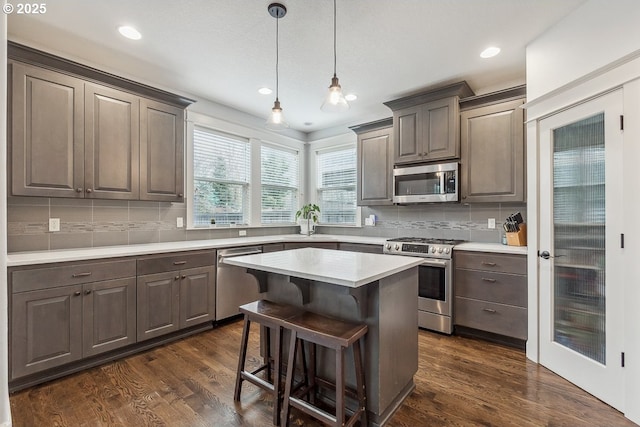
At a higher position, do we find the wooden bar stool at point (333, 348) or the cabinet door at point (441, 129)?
the cabinet door at point (441, 129)

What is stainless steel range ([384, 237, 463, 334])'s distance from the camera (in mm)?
3125

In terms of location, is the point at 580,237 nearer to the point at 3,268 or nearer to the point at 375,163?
the point at 375,163

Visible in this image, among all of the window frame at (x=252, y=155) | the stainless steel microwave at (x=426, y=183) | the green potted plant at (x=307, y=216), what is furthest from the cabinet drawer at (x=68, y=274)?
the stainless steel microwave at (x=426, y=183)

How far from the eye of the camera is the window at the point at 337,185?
15.8ft

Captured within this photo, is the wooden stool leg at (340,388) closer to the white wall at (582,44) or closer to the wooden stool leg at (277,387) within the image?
the wooden stool leg at (277,387)

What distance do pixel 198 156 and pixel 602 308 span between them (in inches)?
164

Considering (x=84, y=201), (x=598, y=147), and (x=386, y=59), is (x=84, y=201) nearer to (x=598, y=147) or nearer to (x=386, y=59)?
(x=386, y=59)

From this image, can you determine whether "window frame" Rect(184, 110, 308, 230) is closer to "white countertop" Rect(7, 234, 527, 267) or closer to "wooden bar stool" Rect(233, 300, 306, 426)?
"white countertop" Rect(7, 234, 527, 267)

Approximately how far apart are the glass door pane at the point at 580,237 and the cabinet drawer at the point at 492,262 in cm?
33

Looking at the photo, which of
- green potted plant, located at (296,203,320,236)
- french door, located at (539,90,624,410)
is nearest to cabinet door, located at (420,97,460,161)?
french door, located at (539,90,624,410)

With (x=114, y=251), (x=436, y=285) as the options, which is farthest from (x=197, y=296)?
(x=436, y=285)

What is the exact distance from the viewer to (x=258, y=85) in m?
3.46

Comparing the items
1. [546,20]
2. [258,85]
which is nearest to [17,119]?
[258,85]

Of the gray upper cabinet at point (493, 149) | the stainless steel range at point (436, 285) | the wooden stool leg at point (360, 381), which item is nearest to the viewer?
the wooden stool leg at point (360, 381)
